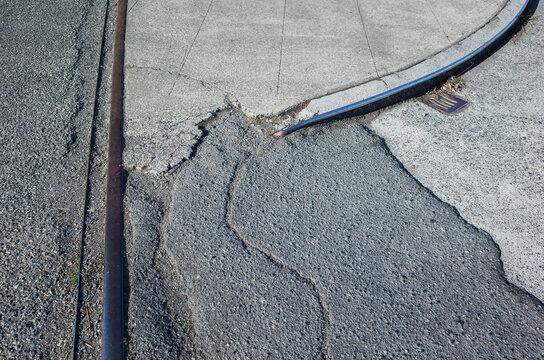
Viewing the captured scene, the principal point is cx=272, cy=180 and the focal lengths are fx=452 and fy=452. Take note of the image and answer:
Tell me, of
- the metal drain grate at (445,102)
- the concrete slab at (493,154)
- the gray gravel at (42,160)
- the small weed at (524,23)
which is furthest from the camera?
the small weed at (524,23)

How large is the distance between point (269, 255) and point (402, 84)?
7.51ft

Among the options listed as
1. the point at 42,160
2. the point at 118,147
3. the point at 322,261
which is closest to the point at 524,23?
the point at 322,261

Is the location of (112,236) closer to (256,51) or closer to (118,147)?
(118,147)

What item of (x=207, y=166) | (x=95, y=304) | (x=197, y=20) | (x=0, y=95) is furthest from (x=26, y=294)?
(x=197, y=20)

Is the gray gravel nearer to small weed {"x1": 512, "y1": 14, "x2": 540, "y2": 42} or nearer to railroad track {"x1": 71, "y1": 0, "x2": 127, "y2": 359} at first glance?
railroad track {"x1": 71, "y1": 0, "x2": 127, "y2": 359}

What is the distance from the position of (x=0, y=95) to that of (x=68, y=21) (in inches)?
63.6

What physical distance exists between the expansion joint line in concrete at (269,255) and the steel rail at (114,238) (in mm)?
730

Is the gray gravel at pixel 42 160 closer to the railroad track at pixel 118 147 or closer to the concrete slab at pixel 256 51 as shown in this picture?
the railroad track at pixel 118 147

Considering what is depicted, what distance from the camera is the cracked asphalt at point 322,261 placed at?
246 cm

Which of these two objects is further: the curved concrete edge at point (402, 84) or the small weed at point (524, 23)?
the small weed at point (524, 23)

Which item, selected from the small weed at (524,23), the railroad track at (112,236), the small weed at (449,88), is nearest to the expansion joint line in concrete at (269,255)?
the railroad track at (112,236)

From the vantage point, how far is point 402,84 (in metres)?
4.21

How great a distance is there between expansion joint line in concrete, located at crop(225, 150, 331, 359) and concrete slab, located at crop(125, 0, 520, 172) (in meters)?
0.48

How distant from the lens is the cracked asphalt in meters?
2.46
